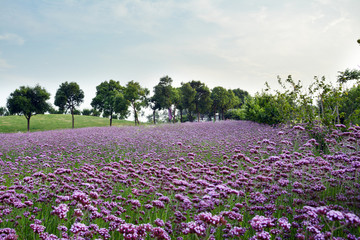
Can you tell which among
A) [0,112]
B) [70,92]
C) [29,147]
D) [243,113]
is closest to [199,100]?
[70,92]

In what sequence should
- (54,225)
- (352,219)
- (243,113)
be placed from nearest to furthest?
(352,219) < (54,225) < (243,113)

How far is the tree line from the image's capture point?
12.4 meters

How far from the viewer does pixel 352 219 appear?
2.56 m

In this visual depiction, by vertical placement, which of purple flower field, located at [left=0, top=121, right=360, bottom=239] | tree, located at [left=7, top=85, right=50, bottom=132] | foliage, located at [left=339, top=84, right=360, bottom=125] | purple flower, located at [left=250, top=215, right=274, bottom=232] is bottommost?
purple flower field, located at [left=0, top=121, right=360, bottom=239]

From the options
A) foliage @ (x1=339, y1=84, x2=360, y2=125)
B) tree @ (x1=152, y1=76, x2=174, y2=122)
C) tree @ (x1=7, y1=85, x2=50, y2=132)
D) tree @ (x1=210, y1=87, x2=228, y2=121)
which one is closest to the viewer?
foliage @ (x1=339, y1=84, x2=360, y2=125)

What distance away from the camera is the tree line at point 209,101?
1236 centimetres

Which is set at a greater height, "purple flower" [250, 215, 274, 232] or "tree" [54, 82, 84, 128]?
"tree" [54, 82, 84, 128]

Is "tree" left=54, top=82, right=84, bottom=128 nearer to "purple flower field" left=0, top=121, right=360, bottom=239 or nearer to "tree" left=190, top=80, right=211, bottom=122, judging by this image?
"tree" left=190, top=80, right=211, bottom=122

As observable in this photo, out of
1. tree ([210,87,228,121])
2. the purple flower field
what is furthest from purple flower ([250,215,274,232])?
tree ([210,87,228,121])

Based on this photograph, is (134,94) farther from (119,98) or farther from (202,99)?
(202,99)

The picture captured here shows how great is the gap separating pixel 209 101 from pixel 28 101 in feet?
149

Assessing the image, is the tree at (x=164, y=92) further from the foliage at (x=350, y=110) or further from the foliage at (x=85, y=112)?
the foliage at (x=85, y=112)

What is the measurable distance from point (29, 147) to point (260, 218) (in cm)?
1312

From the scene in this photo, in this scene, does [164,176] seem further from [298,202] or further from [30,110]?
Result: [30,110]
